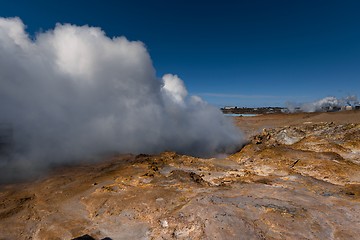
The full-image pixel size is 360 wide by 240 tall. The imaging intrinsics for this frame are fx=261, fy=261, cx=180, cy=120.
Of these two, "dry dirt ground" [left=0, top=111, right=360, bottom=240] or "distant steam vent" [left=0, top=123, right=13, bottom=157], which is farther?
"distant steam vent" [left=0, top=123, right=13, bottom=157]

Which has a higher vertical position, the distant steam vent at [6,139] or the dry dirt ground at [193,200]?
the distant steam vent at [6,139]

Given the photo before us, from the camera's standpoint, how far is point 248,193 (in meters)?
14.9

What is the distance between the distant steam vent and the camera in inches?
915

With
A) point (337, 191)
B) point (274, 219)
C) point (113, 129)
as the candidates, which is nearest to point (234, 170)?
point (337, 191)

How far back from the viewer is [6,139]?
2464cm

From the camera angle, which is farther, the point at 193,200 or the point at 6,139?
the point at 6,139

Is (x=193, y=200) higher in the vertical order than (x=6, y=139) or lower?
lower

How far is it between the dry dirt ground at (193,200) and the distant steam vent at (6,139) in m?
7.00

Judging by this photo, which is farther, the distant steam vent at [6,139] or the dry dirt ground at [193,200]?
the distant steam vent at [6,139]

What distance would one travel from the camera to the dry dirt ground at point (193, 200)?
1107 cm

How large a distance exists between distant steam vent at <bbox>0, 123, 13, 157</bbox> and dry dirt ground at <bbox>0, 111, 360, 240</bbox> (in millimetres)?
7004

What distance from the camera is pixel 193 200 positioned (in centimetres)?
1345

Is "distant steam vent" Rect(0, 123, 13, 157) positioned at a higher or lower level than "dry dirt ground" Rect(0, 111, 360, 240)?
higher

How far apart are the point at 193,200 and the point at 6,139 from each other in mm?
20549
